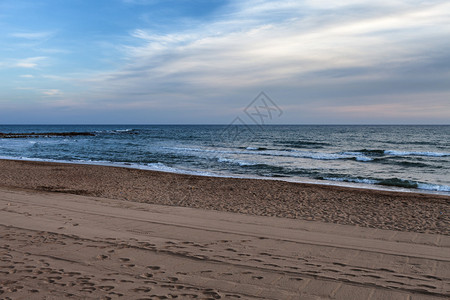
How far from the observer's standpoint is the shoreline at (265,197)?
7.75m

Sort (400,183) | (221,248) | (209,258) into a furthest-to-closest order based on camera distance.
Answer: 1. (400,183)
2. (221,248)
3. (209,258)

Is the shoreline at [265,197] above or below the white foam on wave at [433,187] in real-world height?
above

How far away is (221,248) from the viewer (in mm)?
5152

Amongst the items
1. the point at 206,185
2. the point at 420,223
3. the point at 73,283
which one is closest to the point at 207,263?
the point at 73,283

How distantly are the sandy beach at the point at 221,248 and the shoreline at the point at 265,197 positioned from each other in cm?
6

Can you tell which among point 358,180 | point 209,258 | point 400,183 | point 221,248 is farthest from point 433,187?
point 209,258

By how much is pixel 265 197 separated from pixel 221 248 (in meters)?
5.48

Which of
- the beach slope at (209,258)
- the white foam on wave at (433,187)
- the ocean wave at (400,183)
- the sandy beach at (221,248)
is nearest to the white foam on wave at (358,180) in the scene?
the ocean wave at (400,183)

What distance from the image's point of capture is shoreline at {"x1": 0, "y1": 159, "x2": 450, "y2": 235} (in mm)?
7750

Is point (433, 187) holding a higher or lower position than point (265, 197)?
lower

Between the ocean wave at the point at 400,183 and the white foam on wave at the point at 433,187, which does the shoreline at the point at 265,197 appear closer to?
the white foam on wave at the point at 433,187

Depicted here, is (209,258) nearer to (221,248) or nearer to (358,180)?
(221,248)

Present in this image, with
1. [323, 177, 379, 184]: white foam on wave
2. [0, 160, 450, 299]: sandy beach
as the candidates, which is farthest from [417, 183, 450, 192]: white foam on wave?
[0, 160, 450, 299]: sandy beach

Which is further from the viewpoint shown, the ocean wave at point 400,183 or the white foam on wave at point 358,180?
the white foam on wave at point 358,180
